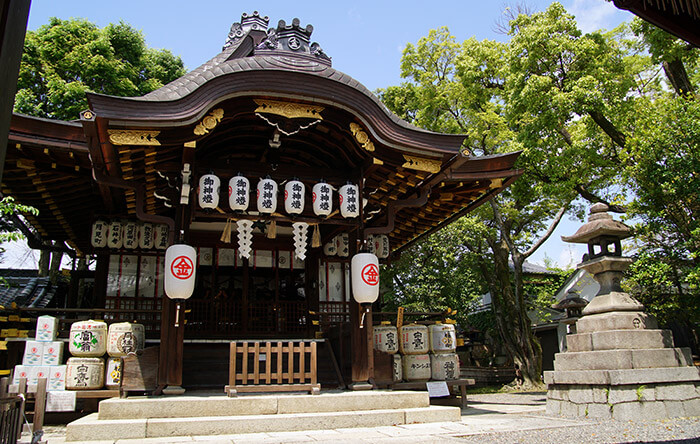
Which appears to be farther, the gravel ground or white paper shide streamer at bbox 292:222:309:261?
white paper shide streamer at bbox 292:222:309:261

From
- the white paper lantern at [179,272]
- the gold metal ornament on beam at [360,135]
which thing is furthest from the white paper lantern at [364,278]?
the white paper lantern at [179,272]

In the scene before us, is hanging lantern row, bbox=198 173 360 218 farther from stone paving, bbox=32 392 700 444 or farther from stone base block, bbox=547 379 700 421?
stone base block, bbox=547 379 700 421

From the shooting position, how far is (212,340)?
1031cm

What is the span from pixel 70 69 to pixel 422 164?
15456 mm

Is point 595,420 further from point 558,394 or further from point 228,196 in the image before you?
point 228,196

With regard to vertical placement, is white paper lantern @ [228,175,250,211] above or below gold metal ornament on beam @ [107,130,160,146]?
below

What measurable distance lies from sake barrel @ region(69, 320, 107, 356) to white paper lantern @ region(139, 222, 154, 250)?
314cm

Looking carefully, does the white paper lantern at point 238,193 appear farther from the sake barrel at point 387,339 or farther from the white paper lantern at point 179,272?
the sake barrel at point 387,339

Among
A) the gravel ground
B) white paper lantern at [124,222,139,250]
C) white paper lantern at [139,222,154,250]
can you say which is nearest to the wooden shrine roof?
white paper lantern at [124,222,139,250]

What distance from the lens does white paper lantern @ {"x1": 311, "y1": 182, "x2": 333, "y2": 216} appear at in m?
9.04

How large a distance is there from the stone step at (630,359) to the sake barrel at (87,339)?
7.93 metres

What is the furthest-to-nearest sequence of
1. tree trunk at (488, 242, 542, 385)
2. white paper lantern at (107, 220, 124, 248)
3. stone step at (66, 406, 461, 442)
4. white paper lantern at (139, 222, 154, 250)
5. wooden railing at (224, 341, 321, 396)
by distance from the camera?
tree trunk at (488, 242, 542, 385) → white paper lantern at (139, 222, 154, 250) → white paper lantern at (107, 220, 124, 248) → wooden railing at (224, 341, 321, 396) → stone step at (66, 406, 461, 442)

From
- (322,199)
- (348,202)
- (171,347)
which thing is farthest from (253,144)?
(171,347)

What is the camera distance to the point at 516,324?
18.0 m
